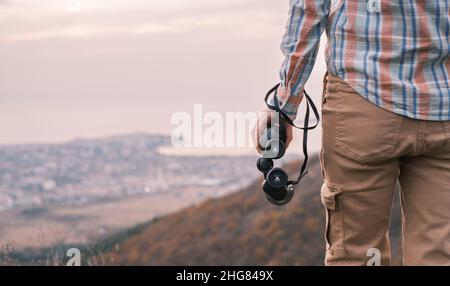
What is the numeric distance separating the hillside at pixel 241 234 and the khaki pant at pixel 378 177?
33.1ft

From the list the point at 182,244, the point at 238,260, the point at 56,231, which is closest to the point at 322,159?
the point at 56,231

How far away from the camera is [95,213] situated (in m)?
15.7

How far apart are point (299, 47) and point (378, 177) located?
499 mm

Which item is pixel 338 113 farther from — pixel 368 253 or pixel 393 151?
pixel 368 253

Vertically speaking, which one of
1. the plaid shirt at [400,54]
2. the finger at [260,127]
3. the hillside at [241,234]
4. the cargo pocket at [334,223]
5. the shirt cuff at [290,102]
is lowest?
the hillside at [241,234]

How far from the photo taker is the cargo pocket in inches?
108

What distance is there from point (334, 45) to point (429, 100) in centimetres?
35

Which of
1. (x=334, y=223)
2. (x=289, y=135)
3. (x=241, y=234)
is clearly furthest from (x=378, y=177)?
(x=241, y=234)

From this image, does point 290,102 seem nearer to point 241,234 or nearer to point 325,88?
point 325,88

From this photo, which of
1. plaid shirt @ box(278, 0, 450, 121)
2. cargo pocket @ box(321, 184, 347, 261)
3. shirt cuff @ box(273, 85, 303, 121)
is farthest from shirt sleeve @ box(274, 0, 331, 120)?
cargo pocket @ box(321, 184, 347, 261)

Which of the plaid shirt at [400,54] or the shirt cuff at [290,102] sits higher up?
the plaid shirt at [400,54]

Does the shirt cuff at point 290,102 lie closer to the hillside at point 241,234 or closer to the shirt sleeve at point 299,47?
the shirt sleeve at point 299,47

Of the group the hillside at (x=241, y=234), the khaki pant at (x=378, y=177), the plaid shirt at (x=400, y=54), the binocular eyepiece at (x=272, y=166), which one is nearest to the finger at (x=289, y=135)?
the binocular eyepiece at (x=272, y=166)

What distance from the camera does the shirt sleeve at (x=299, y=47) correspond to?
2682 millimetres
